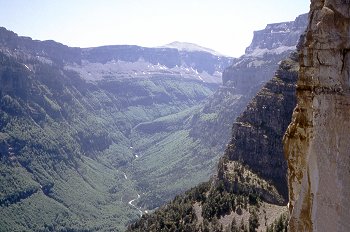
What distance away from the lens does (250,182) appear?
111750 millimetres

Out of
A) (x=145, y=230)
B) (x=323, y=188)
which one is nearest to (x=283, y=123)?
(x=145, y=230)

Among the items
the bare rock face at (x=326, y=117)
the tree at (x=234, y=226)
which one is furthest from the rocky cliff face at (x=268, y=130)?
the bare rock face at (x=326, y=117)

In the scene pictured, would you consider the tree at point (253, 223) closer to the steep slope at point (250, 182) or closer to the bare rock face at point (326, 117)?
the steep slope at point (250, 182)

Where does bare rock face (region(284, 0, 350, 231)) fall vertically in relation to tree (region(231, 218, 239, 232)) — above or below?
above

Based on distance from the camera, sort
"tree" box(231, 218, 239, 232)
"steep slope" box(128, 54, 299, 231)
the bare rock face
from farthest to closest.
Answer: "steep slope" box(128, 54, 299, 231), "tree" box(231, 218, 239, 232), the bare rock face

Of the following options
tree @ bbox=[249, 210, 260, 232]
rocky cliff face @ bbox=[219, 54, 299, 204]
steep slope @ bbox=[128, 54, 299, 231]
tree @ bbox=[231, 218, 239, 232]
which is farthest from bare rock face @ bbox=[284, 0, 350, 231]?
rocky cliff face @ bbox=[219, 54, 299, 204]

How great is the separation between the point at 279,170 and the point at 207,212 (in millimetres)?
22397

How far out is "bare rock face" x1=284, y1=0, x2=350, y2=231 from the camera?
19.4 metres

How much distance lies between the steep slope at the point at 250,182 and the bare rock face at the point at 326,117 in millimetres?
73735

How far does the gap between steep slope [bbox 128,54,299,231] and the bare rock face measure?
73735mm

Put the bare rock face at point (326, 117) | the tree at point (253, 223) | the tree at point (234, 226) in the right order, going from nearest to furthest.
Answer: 1. the bare rock face at point (326, 117)
2. the tree at point (234, 226)
3. the tree at point (253, 223)

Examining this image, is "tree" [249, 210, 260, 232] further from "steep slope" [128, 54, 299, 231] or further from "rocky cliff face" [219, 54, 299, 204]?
"rocky cliff face" [219, 54, 299, 204]

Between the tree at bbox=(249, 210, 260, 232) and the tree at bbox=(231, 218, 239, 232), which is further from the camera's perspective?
the tree at bbox=(249, 210, 260, 232)

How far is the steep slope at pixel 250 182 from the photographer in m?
102
